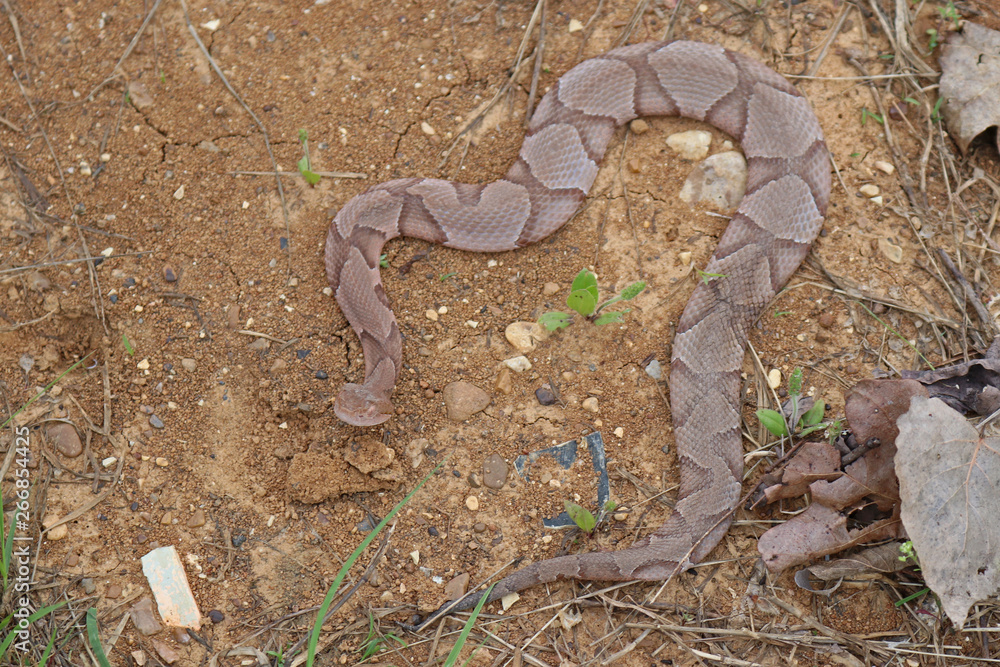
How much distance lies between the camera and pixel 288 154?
379 centimetres

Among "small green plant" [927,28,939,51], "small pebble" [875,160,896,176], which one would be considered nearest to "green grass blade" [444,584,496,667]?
"small pebble" [875,160,896,176]

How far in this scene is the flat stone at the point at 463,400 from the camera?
3330 mm

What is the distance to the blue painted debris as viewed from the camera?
3.22 metres

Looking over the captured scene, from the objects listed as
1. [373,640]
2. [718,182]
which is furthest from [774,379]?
[373,640]

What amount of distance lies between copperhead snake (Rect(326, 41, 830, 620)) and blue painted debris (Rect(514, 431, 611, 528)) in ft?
0.99

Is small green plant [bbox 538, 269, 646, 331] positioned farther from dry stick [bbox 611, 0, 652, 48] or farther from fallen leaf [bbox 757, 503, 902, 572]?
dry stick [bbox 611, 0, 652, 48]

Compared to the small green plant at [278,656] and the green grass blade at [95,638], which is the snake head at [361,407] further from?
the green grass blade at [95,638]

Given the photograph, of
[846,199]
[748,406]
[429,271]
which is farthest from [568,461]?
[846,199]

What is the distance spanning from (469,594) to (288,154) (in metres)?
2.63

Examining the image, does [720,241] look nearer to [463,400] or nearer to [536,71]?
[536,71]

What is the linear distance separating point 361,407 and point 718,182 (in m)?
2.38

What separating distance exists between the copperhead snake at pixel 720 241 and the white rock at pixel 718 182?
0.07m

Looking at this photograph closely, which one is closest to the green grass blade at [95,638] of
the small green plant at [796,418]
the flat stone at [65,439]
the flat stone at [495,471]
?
the flat stone at [65,439]

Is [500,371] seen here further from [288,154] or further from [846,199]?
[846,199]
